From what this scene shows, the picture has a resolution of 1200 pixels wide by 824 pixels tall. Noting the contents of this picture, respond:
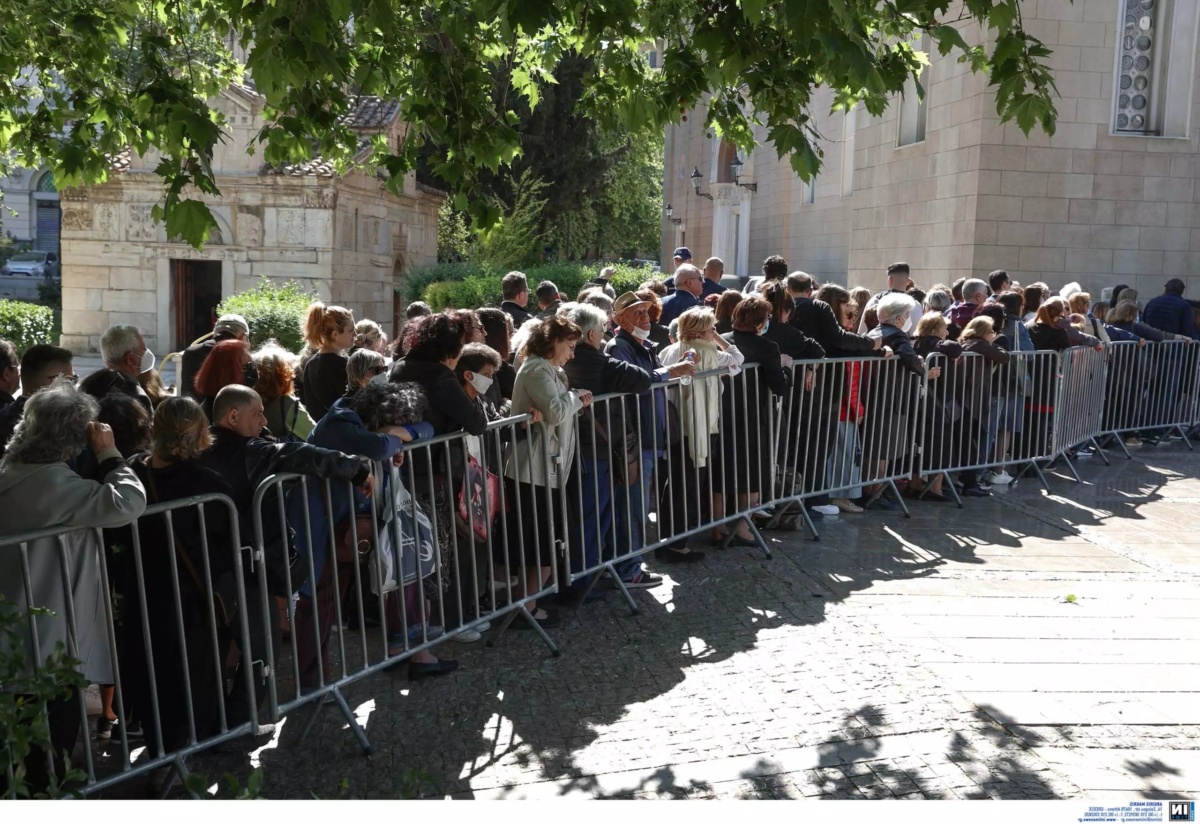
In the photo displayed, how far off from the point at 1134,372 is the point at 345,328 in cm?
963

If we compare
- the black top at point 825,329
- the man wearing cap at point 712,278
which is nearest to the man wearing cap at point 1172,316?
the man wearing cap at point 712,278

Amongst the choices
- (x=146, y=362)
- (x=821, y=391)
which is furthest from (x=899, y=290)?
(x=146, y=362)

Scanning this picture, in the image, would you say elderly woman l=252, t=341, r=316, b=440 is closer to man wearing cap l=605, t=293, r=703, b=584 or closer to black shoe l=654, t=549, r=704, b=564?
man wearing cap l=605, t=293, r=703, b=584

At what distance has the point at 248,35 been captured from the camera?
5797 mm

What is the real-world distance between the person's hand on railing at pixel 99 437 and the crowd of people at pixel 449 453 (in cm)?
2

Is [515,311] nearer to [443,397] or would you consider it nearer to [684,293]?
[684,293]

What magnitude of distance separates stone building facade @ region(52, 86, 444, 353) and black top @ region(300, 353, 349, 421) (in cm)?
1730

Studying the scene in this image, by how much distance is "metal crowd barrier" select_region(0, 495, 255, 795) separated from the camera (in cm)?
435

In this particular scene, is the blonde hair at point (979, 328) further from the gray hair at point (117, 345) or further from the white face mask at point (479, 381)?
the gray hair at point (117, 345)

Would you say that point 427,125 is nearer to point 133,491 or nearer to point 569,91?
point 133,491

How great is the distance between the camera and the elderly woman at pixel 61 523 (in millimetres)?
4156

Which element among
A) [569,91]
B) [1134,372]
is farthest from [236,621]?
[569,91]

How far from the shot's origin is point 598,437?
6957 millimetres

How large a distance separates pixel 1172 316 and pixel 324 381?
1132 centimetres
